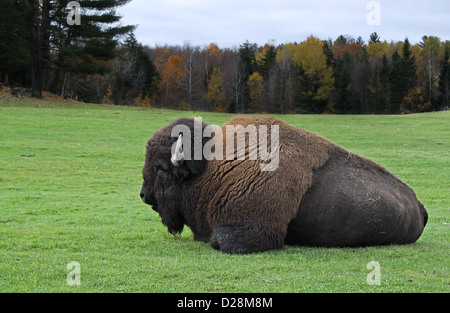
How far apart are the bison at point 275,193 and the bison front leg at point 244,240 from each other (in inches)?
0.6

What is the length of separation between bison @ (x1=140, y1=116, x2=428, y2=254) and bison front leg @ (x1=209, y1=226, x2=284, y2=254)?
0.01 meters

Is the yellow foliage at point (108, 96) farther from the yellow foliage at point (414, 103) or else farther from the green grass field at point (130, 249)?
the green grass field at point (130, 249)

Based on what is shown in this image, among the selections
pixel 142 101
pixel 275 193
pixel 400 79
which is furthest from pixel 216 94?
pixel 275 193

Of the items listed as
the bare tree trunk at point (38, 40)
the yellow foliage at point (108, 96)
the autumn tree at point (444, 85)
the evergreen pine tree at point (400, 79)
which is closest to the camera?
the bare tree trunk at point (38, 40)

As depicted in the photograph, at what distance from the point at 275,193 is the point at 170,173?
6.14ft

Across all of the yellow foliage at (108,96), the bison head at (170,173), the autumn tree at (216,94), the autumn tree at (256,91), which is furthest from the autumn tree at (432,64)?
the bison head at (170,173)

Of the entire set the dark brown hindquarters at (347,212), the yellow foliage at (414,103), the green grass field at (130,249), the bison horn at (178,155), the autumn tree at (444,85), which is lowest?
the green grass field at (130,249)

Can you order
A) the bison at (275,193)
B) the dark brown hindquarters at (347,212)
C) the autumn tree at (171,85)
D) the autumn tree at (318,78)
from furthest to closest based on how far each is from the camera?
the autumn tree at (171,85) → the autumn tree at (318,78) → the dark brown hindquarters at (347,212) → the bison at (275,193)

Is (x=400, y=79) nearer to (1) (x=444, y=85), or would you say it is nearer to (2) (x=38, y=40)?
(1) (x=444, y=85)

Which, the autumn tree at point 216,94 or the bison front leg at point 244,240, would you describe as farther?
the autumn tree at point 216,94

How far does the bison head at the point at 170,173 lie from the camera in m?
7.90

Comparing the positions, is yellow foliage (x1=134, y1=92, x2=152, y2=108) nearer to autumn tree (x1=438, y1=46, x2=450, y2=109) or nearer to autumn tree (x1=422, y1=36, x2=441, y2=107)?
autumn tree (x1=422, y1=36, x2=441, y2=107)

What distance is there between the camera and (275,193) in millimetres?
7219
